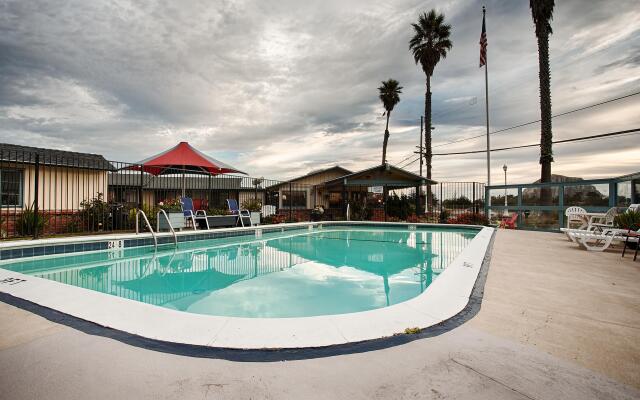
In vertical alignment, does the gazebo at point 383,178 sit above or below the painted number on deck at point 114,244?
above

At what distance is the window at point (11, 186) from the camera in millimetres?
10409

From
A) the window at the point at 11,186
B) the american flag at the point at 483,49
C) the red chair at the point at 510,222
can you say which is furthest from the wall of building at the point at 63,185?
the american flag at the point at 483,49

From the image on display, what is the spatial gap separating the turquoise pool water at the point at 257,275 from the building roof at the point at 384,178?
9000 millimetres

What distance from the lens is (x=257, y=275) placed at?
5277mm

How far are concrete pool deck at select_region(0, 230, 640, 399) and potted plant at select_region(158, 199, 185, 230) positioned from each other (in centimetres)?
661

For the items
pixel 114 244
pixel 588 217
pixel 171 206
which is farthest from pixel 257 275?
pixel 588 217

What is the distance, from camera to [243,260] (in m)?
6.61

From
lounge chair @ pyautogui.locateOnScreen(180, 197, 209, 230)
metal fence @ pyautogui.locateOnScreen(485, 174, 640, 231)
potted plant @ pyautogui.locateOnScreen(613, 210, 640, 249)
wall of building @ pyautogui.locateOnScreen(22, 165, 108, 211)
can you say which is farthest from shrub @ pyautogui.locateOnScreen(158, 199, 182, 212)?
metal fence @ pyautogui.locateOnScreen(485, 174, 640, 231)

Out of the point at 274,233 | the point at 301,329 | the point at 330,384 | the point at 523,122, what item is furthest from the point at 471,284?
the point at 523,122

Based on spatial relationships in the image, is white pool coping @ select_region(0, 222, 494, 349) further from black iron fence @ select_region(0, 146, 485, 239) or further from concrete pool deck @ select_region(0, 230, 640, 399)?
black iron fence @ select_region(0, 146, 485, 239)

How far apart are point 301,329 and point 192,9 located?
10075 millimetres

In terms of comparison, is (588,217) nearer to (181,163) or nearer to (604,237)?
(604,237)

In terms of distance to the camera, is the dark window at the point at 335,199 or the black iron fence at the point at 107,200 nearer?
the black iron fence at the point at 107,200

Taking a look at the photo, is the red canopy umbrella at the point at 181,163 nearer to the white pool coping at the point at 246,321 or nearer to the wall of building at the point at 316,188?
the white pool coping at the point at 246,321
